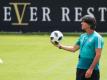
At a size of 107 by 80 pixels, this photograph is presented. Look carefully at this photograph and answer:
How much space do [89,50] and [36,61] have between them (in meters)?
8.72

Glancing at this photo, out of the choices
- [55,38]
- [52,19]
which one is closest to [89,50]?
[55,38]

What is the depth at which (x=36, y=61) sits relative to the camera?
1778 cm

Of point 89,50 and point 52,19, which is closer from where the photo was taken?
A: point 89,50

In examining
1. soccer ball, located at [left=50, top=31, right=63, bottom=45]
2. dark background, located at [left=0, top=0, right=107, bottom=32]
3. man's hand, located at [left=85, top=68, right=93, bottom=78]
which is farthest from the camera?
dark background, located at [left=0, top=0, right=107, bottom=32]

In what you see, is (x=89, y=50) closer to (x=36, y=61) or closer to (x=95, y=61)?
(x=95, y=61)

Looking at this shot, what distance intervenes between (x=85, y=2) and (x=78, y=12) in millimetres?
651

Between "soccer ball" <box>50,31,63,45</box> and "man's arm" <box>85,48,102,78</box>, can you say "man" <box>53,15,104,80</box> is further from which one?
"soccer ball" <box>50,31,63,45</box>

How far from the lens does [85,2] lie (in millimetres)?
28562

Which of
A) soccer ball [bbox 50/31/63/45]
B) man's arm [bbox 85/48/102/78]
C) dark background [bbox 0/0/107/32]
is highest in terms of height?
soccer ball [bbox 50/31/63/45]

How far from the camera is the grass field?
14.9 metres

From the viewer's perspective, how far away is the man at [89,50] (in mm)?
9039

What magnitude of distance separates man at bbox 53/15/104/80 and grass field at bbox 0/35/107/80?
511 centimetres

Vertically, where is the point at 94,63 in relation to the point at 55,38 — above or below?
below

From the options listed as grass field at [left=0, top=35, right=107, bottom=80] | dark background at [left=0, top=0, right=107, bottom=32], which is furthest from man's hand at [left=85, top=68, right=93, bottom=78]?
dark background at [left=0, top=0, right=107, bottom=32]
